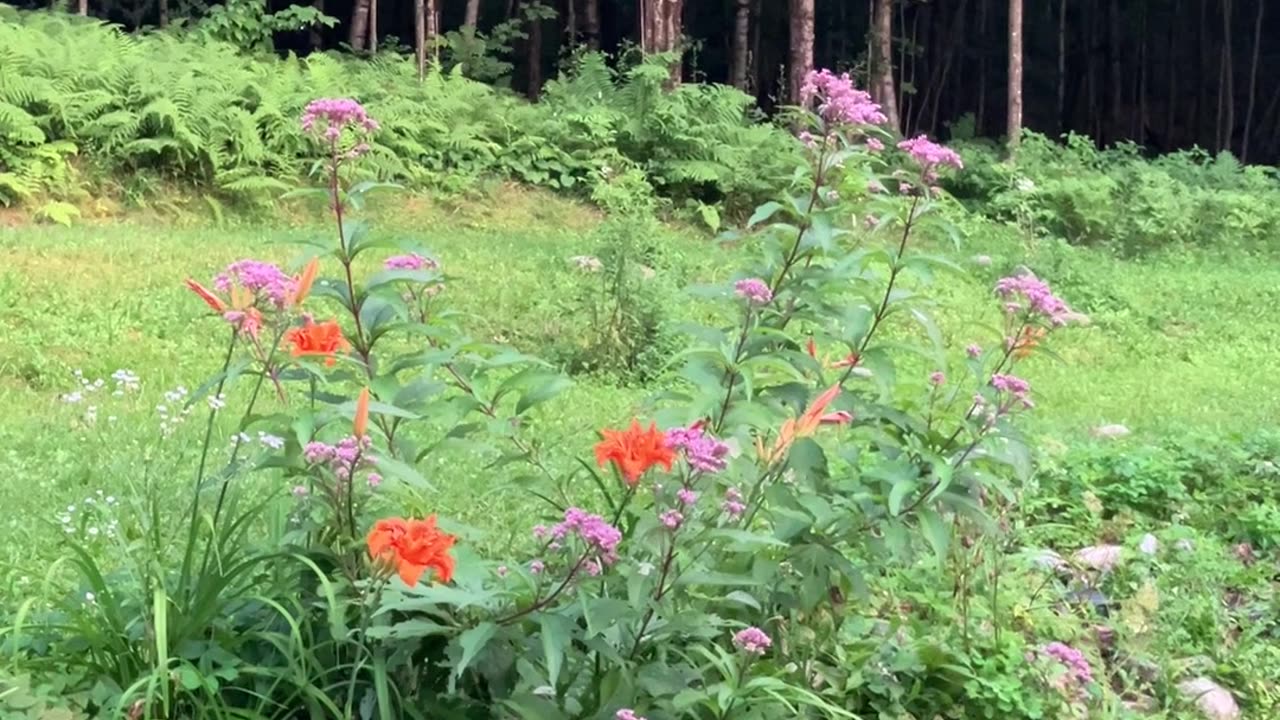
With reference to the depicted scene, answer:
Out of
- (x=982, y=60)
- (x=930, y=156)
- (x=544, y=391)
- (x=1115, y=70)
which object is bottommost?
→ (x=1115, y=70)

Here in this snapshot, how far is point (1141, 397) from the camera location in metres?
6.49

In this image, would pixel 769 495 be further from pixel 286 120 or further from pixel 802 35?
pixel 802 35

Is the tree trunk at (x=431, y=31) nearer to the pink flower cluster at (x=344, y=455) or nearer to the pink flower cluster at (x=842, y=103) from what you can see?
the pink flower cluster at (x=842, y=103)

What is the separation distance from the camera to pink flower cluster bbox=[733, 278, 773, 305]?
2.47 metres

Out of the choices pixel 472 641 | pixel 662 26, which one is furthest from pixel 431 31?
pixel 472 641

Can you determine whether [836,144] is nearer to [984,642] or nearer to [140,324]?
[984,642]

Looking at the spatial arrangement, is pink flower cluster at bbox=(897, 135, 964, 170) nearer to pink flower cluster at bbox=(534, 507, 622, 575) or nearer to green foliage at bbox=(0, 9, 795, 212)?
pink flower cluster at bbox=(534, 507, 622, 575)

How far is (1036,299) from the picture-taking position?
2.48 meters

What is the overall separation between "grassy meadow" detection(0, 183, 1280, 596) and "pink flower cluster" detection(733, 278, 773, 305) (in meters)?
0.42

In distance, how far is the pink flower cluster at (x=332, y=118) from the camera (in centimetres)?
226

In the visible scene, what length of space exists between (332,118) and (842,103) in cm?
96

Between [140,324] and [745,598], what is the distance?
16.8 ft

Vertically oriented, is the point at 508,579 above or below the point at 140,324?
above

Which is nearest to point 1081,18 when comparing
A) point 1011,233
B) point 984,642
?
point 1011,233
